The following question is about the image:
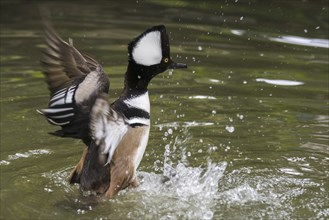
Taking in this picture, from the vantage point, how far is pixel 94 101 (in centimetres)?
584

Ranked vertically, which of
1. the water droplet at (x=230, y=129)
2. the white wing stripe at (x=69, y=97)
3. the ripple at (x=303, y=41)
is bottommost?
the water droplet at (x=230, y=129)

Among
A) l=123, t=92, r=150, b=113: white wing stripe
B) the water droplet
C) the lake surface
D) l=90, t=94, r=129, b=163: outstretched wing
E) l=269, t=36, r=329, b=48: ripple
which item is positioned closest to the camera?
l=90, t=94, r=129, b=163: outstretched wing

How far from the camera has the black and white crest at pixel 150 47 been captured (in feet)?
19.2

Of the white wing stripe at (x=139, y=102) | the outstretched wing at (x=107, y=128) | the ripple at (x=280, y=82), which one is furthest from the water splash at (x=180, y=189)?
the ripple at (x=280, y=82)

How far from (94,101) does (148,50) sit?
24.5 inches

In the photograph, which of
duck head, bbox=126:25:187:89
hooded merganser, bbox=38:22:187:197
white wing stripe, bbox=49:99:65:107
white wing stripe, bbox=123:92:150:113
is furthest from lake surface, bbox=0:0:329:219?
duck head, bbox=126:25:187:89

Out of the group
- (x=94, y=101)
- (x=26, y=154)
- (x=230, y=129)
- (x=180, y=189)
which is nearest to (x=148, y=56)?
(x=94, y=101)

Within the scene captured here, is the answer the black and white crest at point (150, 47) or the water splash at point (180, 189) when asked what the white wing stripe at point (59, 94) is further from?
the water splash at point (180, 189)

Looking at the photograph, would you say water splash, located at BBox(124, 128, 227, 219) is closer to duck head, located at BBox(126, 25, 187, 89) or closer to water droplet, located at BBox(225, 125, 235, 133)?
water droplet, located at BBox(225, 125, 235, 133)

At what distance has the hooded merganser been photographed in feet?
19.2

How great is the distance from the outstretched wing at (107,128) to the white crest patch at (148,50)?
536 millimetres

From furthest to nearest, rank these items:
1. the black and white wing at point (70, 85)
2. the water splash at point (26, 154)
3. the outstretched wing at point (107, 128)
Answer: the water splash at point (26, 154), the black and white wing at point (70, 85), the outstretched wing at point (107, 128)

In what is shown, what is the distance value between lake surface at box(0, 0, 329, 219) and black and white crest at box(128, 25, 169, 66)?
42.1 inches

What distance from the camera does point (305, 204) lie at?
6.05 meters
